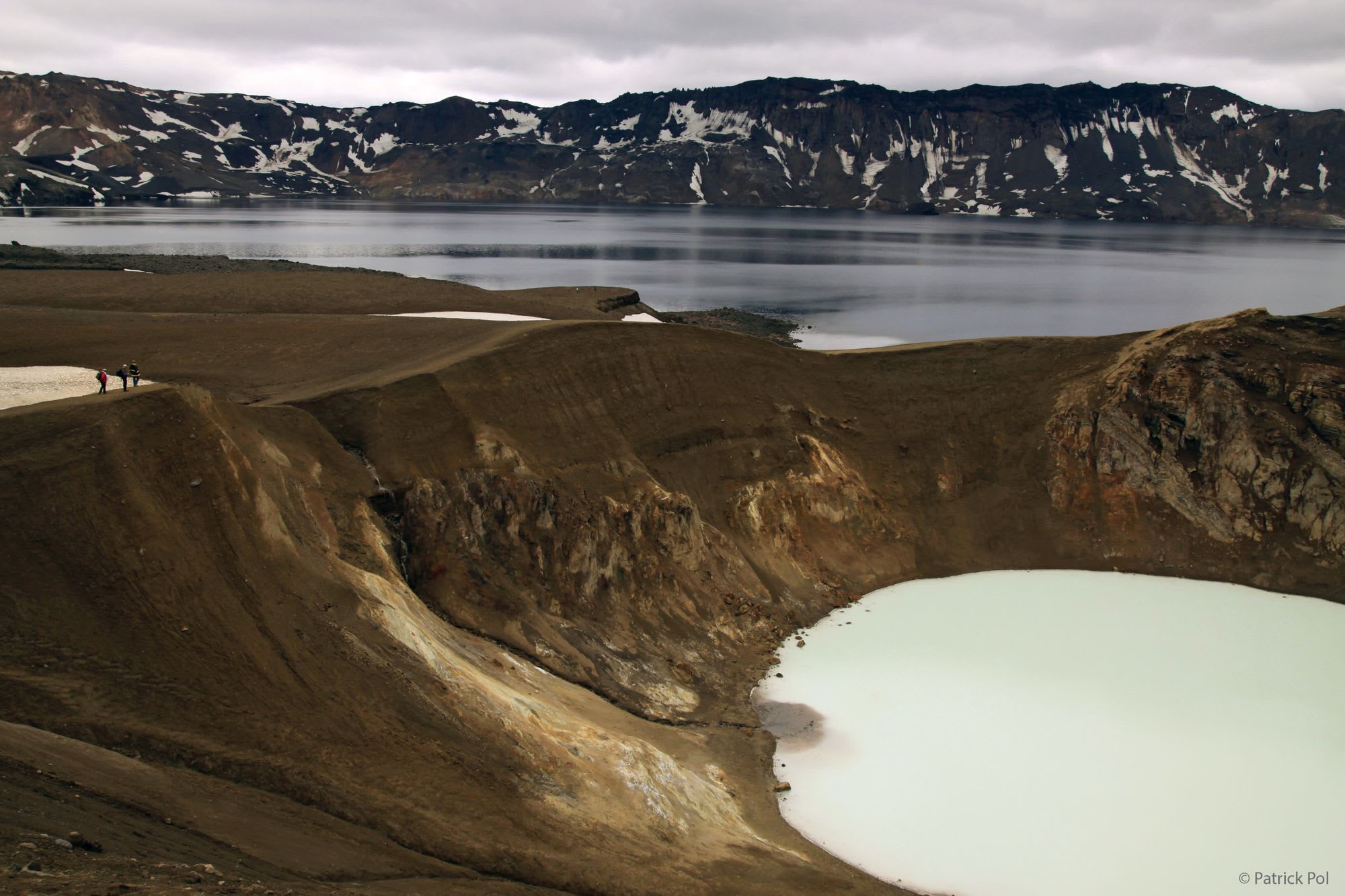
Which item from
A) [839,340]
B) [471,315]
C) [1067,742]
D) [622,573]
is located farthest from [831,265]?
[1067,742]

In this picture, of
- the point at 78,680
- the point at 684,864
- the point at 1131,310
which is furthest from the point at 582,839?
the point at 1131,310

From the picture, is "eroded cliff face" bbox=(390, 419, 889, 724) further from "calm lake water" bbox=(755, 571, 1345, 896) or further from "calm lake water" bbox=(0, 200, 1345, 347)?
"calm lake water" bbox=(0, 200, 1345, 347)

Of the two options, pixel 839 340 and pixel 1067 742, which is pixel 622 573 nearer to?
pixel 1067 742

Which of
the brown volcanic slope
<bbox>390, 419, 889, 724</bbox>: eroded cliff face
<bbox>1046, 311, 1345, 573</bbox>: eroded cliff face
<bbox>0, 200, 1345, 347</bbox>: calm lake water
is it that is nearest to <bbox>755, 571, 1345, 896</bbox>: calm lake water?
the brown volcanic slope

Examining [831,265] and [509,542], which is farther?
[831,265]

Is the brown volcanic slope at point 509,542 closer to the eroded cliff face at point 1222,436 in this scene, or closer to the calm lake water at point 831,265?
the eroded cliff face at point 1222,436
